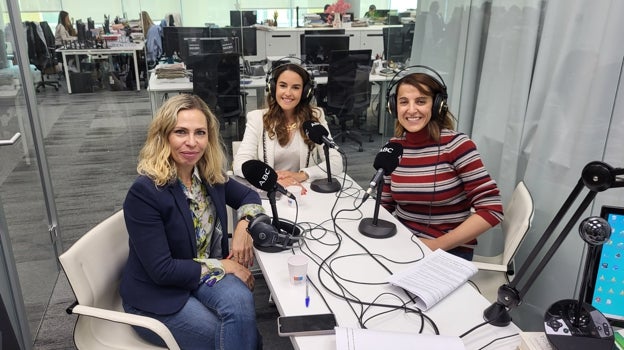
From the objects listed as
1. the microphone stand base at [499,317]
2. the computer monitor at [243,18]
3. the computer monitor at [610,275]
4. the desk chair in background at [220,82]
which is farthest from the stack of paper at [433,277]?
the computer monitor at [243,18]

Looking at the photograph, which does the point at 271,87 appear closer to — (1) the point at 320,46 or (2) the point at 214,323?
(2) the point at 214,323

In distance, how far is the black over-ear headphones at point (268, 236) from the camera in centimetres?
161

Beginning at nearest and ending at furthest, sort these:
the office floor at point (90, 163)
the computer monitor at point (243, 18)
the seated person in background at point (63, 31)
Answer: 1. the office floor at point (90, 163)
2. the computer monitor at point (243, 18)
3. the seated person in background at point (63, 31)

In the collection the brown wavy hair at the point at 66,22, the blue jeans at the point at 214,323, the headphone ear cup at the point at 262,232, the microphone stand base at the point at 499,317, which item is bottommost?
the blue jeans at the point at 214,323

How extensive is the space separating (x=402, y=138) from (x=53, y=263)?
2176 millimetres

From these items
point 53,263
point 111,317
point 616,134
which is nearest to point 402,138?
point 616,134

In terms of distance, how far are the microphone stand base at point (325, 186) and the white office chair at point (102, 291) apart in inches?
35.6

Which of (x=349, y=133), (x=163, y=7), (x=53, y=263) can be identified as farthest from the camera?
(x=163, y=7)


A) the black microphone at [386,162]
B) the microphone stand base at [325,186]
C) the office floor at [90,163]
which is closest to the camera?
the black microphone at [386,162]

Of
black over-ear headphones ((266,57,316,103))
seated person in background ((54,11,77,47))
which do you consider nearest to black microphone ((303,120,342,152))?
black over-ear headphones ((266,57,316,103))

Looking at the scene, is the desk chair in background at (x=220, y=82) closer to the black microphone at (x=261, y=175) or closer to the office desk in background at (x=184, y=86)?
the office desk in background at (x=184, y=86)

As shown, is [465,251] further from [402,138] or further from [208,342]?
[208,342]

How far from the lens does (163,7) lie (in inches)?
229

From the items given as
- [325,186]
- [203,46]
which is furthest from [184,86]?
[325,186]
